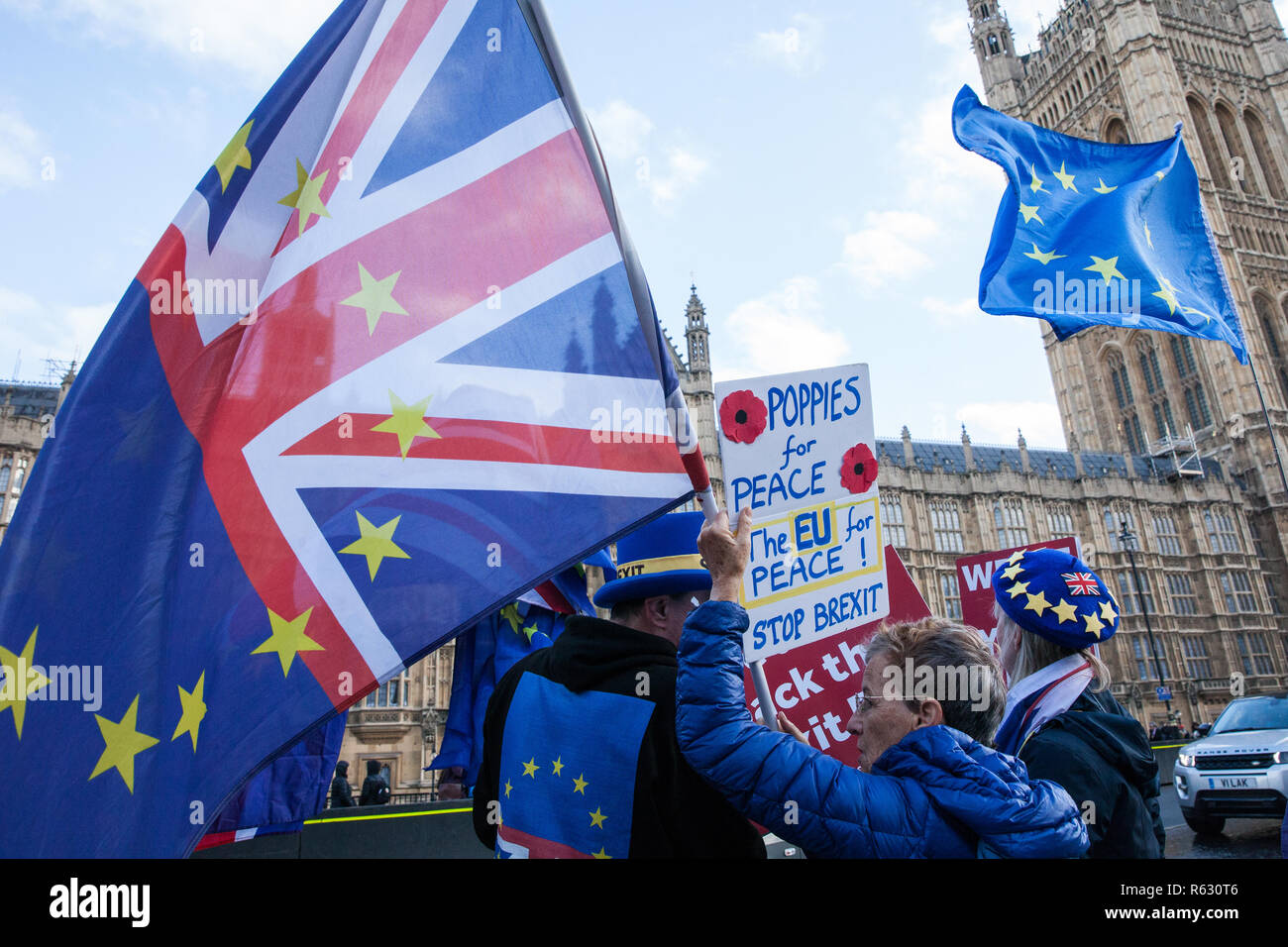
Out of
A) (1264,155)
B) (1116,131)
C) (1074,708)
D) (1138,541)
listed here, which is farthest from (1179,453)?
(1074,708)

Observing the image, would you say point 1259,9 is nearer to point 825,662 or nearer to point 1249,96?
point 1249,96

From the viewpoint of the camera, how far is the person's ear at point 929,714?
182cm

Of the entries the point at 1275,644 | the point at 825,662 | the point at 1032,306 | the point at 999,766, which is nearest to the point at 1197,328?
the point at 1032,306

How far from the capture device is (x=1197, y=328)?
5992 millimetres

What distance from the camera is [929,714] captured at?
1.84m

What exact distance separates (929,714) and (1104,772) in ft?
2.20

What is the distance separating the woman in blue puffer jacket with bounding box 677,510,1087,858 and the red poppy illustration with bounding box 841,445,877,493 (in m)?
2.21

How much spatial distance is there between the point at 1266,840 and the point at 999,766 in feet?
24.5

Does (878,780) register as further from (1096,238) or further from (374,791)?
(374,791)

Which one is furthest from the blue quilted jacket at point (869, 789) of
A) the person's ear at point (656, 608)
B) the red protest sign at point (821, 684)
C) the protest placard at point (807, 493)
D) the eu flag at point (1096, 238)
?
the eu flag at point (1096, 238)

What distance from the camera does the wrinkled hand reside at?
77.0 inches

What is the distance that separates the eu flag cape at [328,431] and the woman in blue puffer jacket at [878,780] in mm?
664
